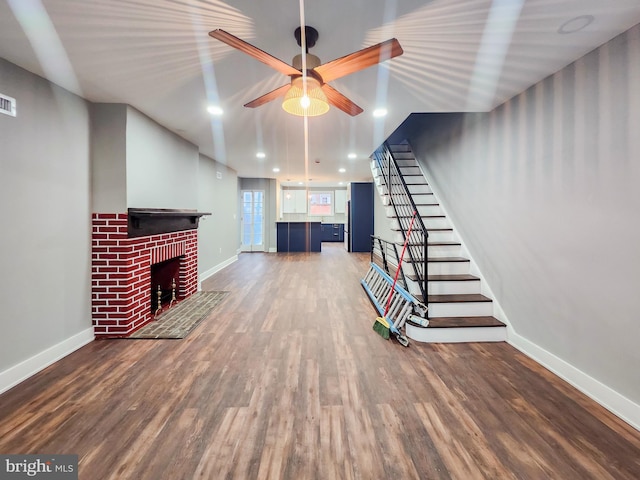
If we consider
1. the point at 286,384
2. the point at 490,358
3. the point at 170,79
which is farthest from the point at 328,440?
the point at 170,79

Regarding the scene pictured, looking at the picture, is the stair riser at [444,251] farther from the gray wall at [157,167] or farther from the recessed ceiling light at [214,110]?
the gray wall at [157,167]

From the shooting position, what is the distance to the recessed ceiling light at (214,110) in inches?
118

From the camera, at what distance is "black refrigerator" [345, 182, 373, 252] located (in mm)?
8547

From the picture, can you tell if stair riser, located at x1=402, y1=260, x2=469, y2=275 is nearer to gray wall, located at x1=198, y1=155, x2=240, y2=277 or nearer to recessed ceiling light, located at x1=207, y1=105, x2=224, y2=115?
recessed ceiling light, located at x1=207, y1=105, x2=224, y2=115

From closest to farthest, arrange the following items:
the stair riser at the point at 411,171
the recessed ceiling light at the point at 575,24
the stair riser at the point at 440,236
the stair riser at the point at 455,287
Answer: the recessed ceiling light at the point at 575,24 < the stair riser at the point at 455,287 < the stair riser at the point at 440,236 < the stair riser at the point at 411,171

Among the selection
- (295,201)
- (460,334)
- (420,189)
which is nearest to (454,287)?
(460,334)

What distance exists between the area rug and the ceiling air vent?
2.18 meters

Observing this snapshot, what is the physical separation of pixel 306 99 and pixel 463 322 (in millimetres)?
2629

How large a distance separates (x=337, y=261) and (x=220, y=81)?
5.42 metres

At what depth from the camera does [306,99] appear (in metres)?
1.74

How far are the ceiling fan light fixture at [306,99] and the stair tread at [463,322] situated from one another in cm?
231

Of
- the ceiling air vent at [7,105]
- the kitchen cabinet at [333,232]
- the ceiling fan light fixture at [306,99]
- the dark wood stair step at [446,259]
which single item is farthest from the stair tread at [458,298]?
the kitchen cabinet at [333,232]

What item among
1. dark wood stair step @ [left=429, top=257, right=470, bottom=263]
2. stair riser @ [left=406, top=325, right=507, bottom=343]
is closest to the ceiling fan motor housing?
stair riser @ [left=406, top=325, right=507, bottom=343]

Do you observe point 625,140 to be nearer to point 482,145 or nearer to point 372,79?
point 482,145
